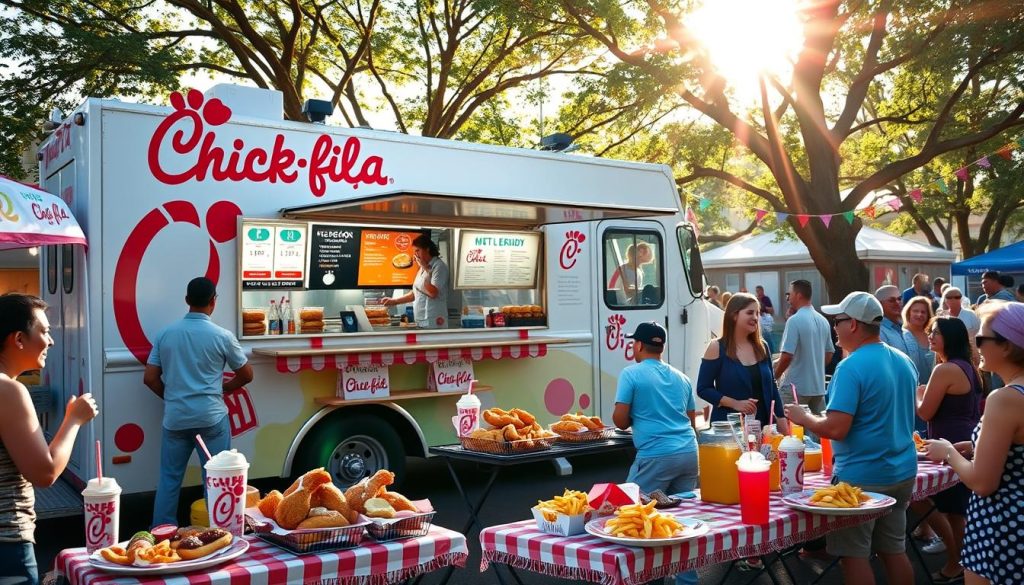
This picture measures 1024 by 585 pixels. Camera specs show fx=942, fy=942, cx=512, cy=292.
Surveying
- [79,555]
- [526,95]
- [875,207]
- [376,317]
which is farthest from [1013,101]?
[79,555]

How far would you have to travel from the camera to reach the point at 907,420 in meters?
4.36

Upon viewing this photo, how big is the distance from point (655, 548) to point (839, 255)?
14604mm

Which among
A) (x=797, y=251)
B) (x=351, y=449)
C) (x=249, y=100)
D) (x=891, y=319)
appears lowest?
(x=351, y=449)

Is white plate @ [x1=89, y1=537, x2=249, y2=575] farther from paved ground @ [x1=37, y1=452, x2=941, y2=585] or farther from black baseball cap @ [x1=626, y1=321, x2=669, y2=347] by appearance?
black baseball cap @ [x1=626, y1=321, x2=669, y2=347]

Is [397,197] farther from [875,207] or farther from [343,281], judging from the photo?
[875,207]

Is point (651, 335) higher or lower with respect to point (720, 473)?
higher

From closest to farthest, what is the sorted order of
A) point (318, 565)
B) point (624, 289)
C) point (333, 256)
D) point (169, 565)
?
point (169, 565) < point (318, 565) < point (333, 256) < point (624, 289)

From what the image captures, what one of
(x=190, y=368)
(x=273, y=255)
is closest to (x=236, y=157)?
(x=273, y=255)

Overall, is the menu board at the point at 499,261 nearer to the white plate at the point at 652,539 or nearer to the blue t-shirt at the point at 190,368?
the blue t-shirt at the point at 190,368

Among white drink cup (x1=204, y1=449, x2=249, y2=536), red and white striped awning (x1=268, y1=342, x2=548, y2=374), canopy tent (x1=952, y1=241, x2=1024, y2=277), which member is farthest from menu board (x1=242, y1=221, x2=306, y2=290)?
canopy tent (x1=952, y1=241, x2=1024, y2=277)

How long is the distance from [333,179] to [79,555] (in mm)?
4584

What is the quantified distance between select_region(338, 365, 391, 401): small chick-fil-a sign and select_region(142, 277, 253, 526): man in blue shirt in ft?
3.49

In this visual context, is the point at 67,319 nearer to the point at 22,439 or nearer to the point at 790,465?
the point at 22,439

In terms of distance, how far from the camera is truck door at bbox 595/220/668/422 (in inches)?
352
